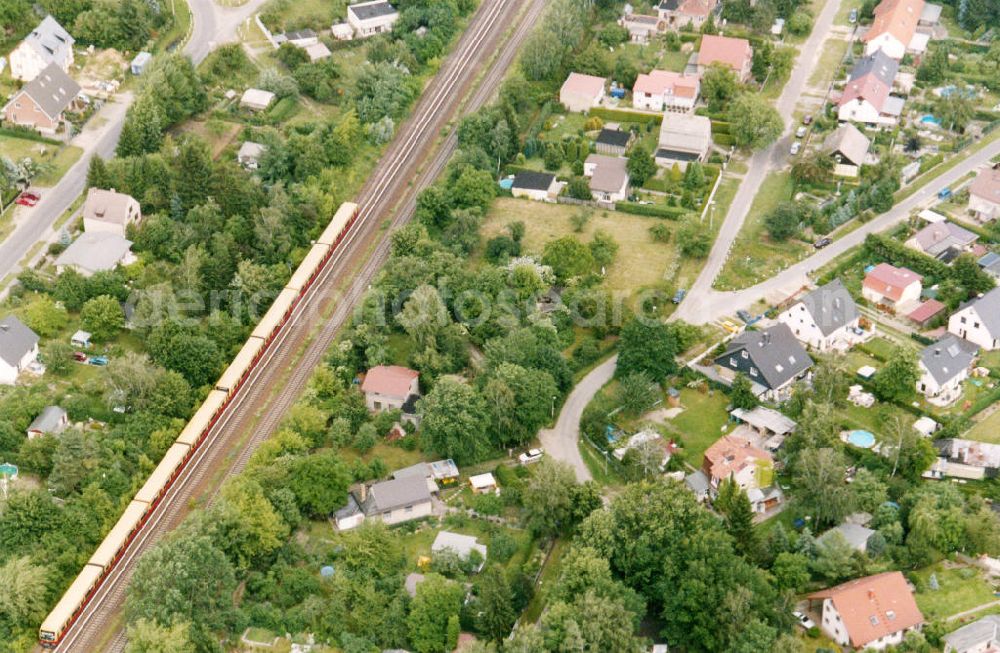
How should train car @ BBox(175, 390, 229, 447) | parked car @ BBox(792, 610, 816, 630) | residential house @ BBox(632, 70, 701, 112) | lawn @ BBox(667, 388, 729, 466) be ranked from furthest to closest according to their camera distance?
1. residential house @ BBox(632, 70, 701, 112)
2. train car @ BBox(175, 390, 229, 447)
3. lawn @ BBox(667, 388, 729, 466)
4. parked car @ BBox(792, 610, 816, 630)

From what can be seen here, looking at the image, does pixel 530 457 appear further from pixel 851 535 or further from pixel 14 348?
pixel 14 348

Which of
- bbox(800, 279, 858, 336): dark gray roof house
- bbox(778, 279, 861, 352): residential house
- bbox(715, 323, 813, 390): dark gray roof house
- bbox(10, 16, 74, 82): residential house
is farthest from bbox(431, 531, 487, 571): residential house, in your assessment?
bbox(10, 16, 74, 82): residential house

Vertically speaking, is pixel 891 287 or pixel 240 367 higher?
pixel 240 367

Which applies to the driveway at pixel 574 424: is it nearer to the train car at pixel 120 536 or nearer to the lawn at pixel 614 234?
the lawn at pixel 614 234

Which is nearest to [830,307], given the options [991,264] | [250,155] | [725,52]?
[991,264]

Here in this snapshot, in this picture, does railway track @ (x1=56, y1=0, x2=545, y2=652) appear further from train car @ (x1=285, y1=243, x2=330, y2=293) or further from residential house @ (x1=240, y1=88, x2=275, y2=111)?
residential house @ (x1=240, y1=88, x2=275, y2=111)
